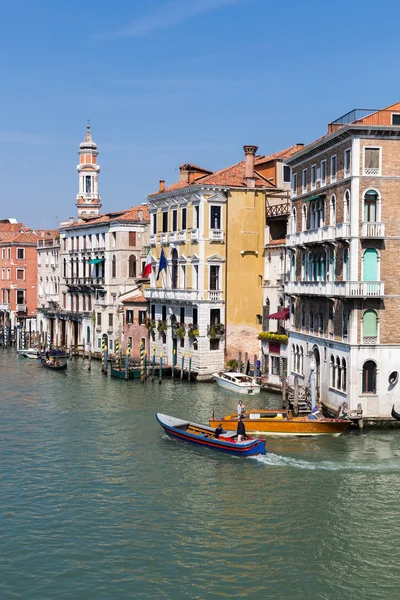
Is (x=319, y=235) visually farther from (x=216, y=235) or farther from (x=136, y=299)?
(x=136, y=299)

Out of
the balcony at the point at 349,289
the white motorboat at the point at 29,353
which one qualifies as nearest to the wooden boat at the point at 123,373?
the white motorboat at the point at 29,353

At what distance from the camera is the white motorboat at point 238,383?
39594mm

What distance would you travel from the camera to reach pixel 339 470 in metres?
24.7

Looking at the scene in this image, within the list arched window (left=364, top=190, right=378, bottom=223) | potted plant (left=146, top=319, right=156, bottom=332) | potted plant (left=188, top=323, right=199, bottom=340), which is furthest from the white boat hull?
arched window (left=364, top=190, right=378, bottom=223)

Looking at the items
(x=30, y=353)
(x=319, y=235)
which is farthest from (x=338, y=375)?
(x=30, y=353)

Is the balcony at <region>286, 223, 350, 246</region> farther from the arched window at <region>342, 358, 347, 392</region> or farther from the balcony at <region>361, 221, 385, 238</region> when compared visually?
the arched window at <region>342, 358, 347, 392</region>

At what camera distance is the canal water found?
669 inches

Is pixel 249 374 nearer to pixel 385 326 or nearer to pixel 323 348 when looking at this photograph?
pixel 323 348

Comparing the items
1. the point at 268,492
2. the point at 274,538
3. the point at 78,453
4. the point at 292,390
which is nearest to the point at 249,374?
the point at 292,390

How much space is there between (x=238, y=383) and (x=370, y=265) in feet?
40.3

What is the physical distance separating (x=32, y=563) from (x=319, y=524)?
22.5 ft

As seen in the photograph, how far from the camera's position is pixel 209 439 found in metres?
27.2

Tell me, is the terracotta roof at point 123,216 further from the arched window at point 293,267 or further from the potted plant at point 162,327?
the arched window at point 293,267

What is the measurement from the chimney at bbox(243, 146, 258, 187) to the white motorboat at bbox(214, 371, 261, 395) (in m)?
10.5
